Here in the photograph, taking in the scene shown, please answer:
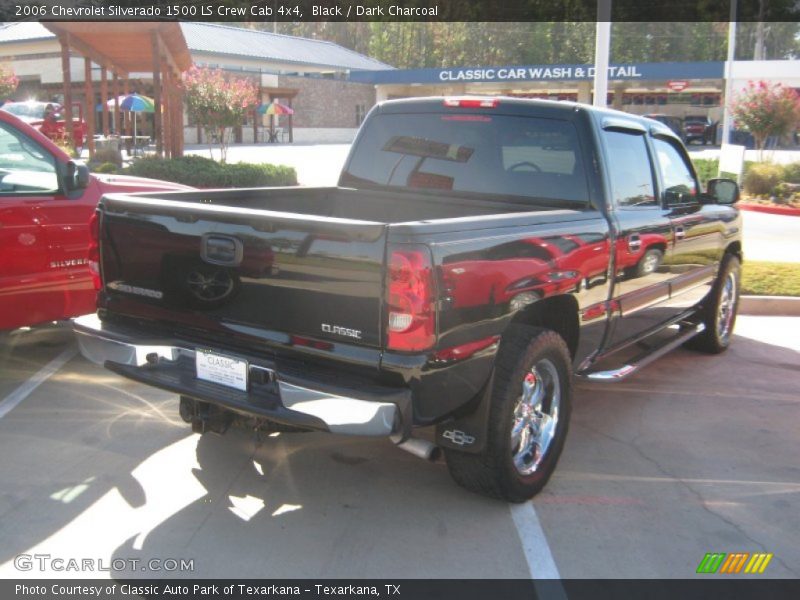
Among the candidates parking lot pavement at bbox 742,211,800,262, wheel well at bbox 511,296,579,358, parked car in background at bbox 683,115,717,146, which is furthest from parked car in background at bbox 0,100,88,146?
parked car in background at bbox 683,115,717,146

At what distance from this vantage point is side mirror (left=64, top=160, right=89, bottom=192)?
18.4ft

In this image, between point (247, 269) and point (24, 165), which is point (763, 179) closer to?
point (24, 165)

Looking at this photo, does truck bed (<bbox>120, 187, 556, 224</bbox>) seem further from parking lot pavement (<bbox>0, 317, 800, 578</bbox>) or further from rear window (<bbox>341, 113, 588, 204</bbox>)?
parking lot pavement (<bbox>0, 317, 800, 578</bbox>)

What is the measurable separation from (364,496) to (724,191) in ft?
12.7

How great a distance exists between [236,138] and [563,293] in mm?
47766

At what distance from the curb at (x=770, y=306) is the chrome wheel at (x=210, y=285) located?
257 inches

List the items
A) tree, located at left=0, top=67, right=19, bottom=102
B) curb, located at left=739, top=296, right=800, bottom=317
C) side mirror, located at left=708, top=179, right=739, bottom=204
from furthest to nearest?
tree, located at left=0, top=67, right=19, bottom=102
curb, located at left=739, top=296, right=800, bottom=317
side mirror, located at left=708, top=179, right=739, bottom=204

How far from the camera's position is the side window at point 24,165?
18.0 ft

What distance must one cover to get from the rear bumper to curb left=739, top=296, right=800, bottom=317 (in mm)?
6449

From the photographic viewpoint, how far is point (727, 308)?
7.02 m

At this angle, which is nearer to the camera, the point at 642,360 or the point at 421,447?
the point at 421,447

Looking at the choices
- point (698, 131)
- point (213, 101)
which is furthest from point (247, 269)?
point (698, 131)

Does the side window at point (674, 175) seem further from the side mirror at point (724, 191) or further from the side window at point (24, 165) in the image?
the side window at point (24, 165)

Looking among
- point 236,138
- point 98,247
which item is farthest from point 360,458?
point 236,138
